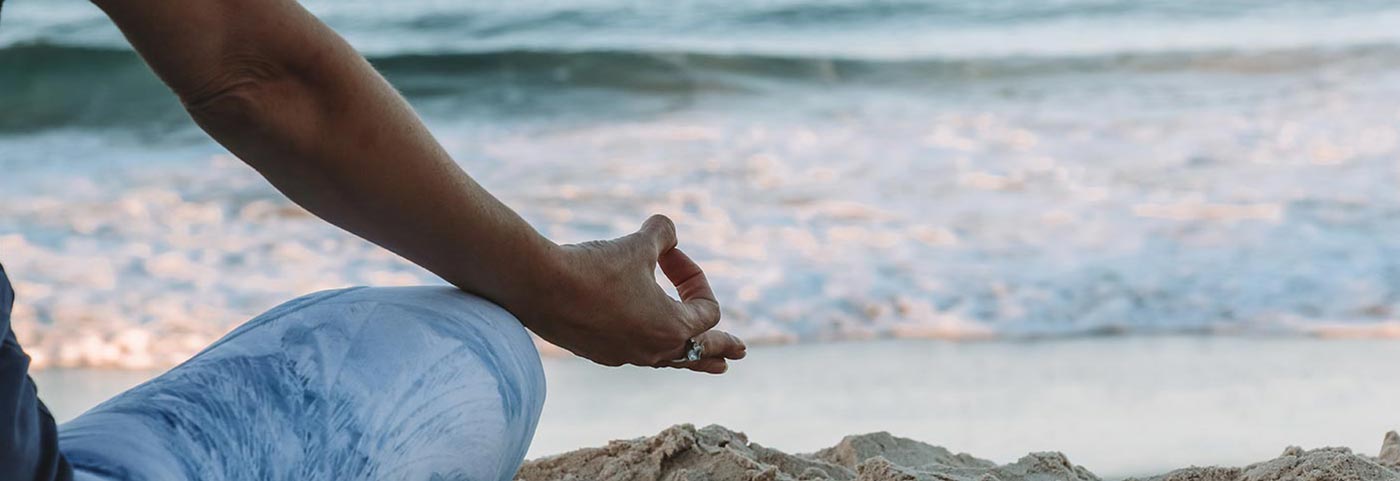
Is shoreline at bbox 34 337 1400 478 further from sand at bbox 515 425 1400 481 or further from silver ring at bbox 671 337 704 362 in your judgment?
silver ring at bbox 671 337 704 362

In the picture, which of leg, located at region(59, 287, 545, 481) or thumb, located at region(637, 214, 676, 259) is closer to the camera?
leg, located at region(59, 287, 545, 481)

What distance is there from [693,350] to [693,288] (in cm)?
8

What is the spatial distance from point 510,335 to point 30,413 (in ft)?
1.47

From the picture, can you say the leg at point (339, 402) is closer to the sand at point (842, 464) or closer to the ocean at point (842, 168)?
the sand at point (842, 464)

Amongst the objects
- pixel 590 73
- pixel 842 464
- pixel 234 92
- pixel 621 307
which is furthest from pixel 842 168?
pixel 234 92

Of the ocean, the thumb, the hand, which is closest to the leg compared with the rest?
the hand

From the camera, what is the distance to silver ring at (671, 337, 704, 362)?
1393 millimetres

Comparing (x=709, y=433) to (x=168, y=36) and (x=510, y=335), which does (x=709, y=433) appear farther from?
(x=168, y=36)

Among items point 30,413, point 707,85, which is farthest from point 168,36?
point 707,85

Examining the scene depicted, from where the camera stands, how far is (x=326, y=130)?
98cm

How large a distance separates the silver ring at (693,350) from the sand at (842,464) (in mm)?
585

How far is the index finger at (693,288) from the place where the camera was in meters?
1.40

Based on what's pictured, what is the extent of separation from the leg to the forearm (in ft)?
0.21

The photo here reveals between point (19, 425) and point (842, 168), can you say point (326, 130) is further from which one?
point (842, 168)
